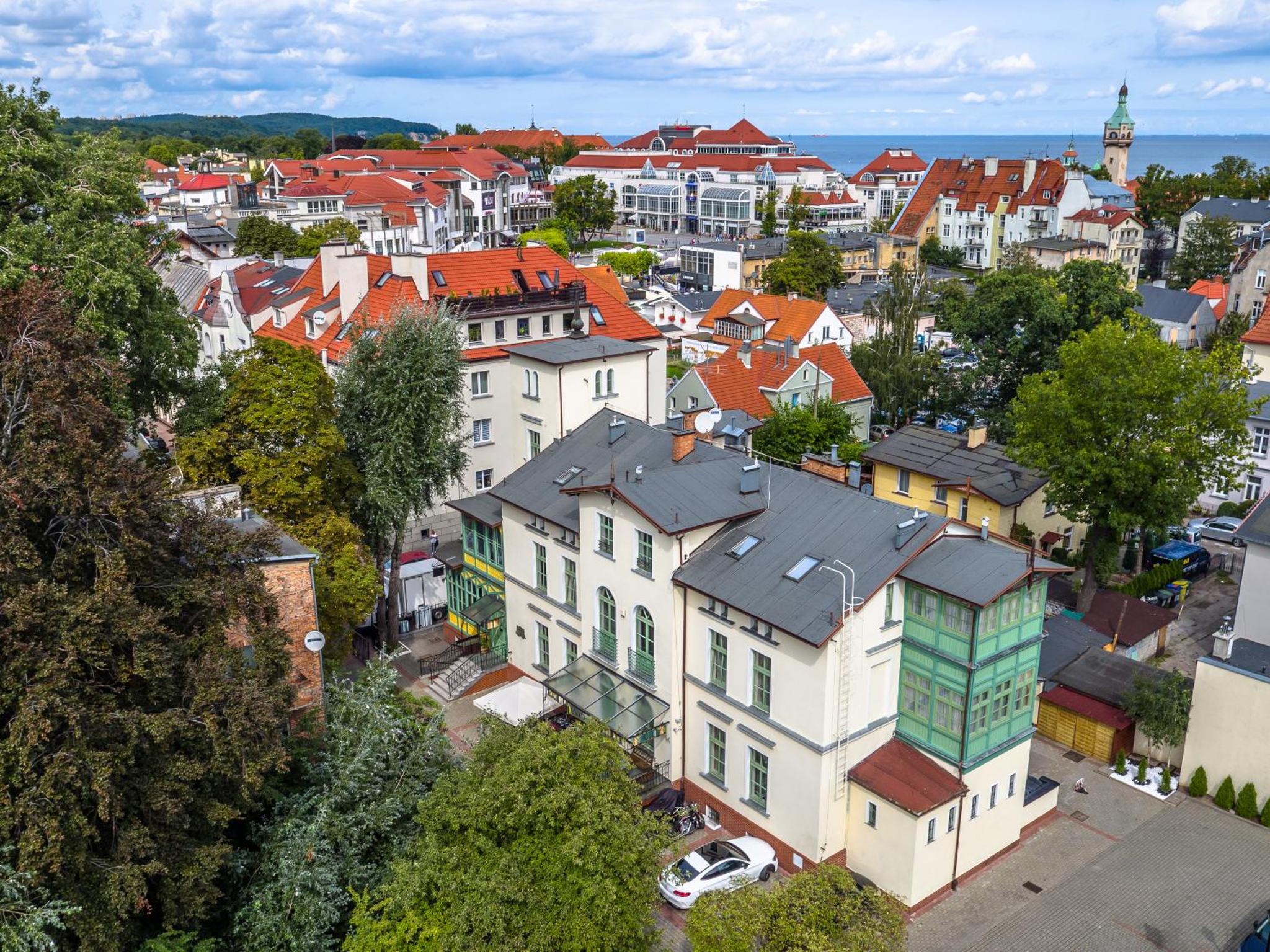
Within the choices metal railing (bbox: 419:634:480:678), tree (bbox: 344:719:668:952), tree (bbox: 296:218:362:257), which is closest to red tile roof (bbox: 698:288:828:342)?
tree (bbox: 296:218:362:257)

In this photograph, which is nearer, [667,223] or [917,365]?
[917,365]

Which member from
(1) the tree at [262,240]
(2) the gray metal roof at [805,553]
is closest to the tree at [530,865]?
(2) the gray metal roof at [805,553]

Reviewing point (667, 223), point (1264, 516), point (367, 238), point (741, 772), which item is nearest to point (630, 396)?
point (741, 772)

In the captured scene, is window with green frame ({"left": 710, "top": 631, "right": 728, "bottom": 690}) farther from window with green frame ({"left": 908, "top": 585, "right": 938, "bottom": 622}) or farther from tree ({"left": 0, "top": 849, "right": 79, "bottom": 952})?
tree ({"left": 0, "top": 849, "right": 79, "bottom": 952})

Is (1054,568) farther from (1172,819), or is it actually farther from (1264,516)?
(1264,516)

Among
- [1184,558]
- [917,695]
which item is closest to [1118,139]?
[1184,558]

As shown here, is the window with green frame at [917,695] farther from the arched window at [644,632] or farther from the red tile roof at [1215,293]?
the red tile roof at [1215,293]
